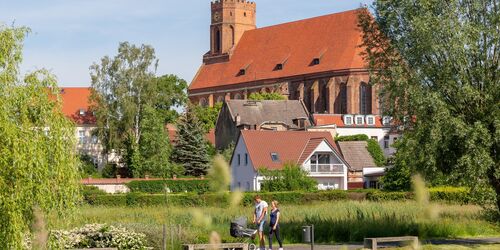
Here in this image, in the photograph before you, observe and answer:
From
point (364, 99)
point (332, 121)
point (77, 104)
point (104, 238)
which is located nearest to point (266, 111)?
point (332, 121)

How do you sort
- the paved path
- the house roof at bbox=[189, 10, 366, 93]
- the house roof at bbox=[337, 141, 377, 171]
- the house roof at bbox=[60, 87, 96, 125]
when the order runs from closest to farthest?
the paved path → the house roof at bbox=[337, 141, 377, 171] → the house roof at bbox=[60, 87, 96, 125] → the house roof at bbox=[189, 10, 366, 93]

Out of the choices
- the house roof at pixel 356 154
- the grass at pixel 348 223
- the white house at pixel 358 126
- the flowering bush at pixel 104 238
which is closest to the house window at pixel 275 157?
the house roof at pixel 356 154

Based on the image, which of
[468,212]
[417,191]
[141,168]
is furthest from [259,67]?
[417,191]

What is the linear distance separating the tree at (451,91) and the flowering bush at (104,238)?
8542 millimetres

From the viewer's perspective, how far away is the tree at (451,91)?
28.4 metres

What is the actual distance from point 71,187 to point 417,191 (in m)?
10.6

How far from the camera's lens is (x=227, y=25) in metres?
131

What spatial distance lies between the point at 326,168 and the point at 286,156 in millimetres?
4384

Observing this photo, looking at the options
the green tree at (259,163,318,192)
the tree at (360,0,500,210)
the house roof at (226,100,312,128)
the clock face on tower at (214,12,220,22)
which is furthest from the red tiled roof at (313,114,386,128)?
the tree at (360,0,500,210)

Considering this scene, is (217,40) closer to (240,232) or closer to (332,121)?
(332,121)

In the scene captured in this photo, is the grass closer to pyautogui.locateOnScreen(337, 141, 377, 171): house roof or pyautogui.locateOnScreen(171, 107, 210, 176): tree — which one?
pyautogui.locateOnScreen(337, 141, 377, 171): house roof

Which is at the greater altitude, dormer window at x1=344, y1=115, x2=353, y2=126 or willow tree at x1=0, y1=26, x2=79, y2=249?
dormer window at x1=344, y1=115, x2=353, y2=126

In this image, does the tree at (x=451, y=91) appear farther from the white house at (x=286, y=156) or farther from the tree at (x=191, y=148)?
the tree at (x=191, y=148)

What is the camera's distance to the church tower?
429 ft
